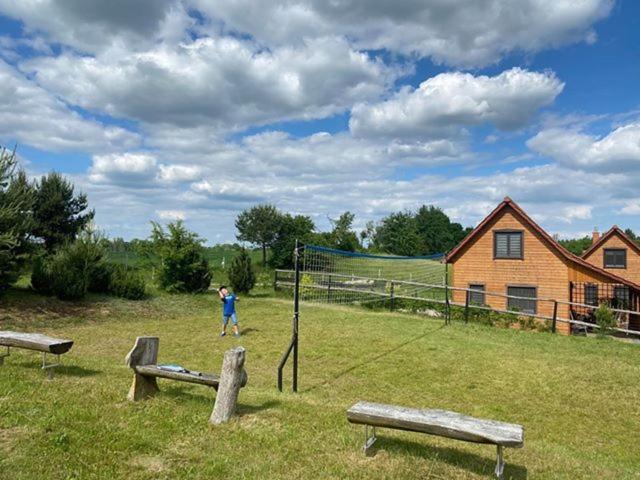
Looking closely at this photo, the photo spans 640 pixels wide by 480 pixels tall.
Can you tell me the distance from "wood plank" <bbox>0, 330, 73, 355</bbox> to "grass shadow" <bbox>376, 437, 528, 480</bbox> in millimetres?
5313

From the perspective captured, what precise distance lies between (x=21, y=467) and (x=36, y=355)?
19.2ft

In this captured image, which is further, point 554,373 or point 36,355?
point 554,373

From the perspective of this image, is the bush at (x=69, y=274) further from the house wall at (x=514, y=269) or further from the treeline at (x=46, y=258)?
the house wall at (x=514, y=269)

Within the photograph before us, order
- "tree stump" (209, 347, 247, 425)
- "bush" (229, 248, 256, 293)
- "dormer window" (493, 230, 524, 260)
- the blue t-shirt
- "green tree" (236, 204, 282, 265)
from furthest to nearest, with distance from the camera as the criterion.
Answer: "green tree" (236, 204, 282, 265) < "bush" (229, 248, 256, 293) < "dormer window" (493, 230, 524, 260) < the blue t-shirt < "tree stump" (209, 347, 247, 425)

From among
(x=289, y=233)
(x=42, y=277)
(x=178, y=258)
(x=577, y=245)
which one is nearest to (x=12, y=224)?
(x=42, y=277)

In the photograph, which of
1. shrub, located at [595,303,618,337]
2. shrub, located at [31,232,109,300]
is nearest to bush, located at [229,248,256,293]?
shrub, located at [31,232,109,300]

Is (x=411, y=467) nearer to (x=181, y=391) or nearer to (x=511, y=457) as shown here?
(x=511, y=457)

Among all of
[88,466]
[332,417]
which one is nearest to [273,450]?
[332,417]

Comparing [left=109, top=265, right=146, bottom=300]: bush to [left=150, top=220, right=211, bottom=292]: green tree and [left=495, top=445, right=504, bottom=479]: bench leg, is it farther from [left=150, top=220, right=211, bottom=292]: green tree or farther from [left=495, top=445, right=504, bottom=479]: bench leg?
[left=495, top=445, right=504, bottom=479]: bench leg

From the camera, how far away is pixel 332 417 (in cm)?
616

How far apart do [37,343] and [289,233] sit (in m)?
51.2

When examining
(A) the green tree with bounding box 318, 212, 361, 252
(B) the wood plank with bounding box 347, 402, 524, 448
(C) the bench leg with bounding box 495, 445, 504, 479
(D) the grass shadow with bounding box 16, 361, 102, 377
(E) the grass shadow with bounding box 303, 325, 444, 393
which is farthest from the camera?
(A) the green tree with bounding box 318, 212, 361, 252

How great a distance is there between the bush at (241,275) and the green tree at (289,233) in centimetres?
2022

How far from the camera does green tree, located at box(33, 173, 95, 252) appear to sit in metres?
24.4
